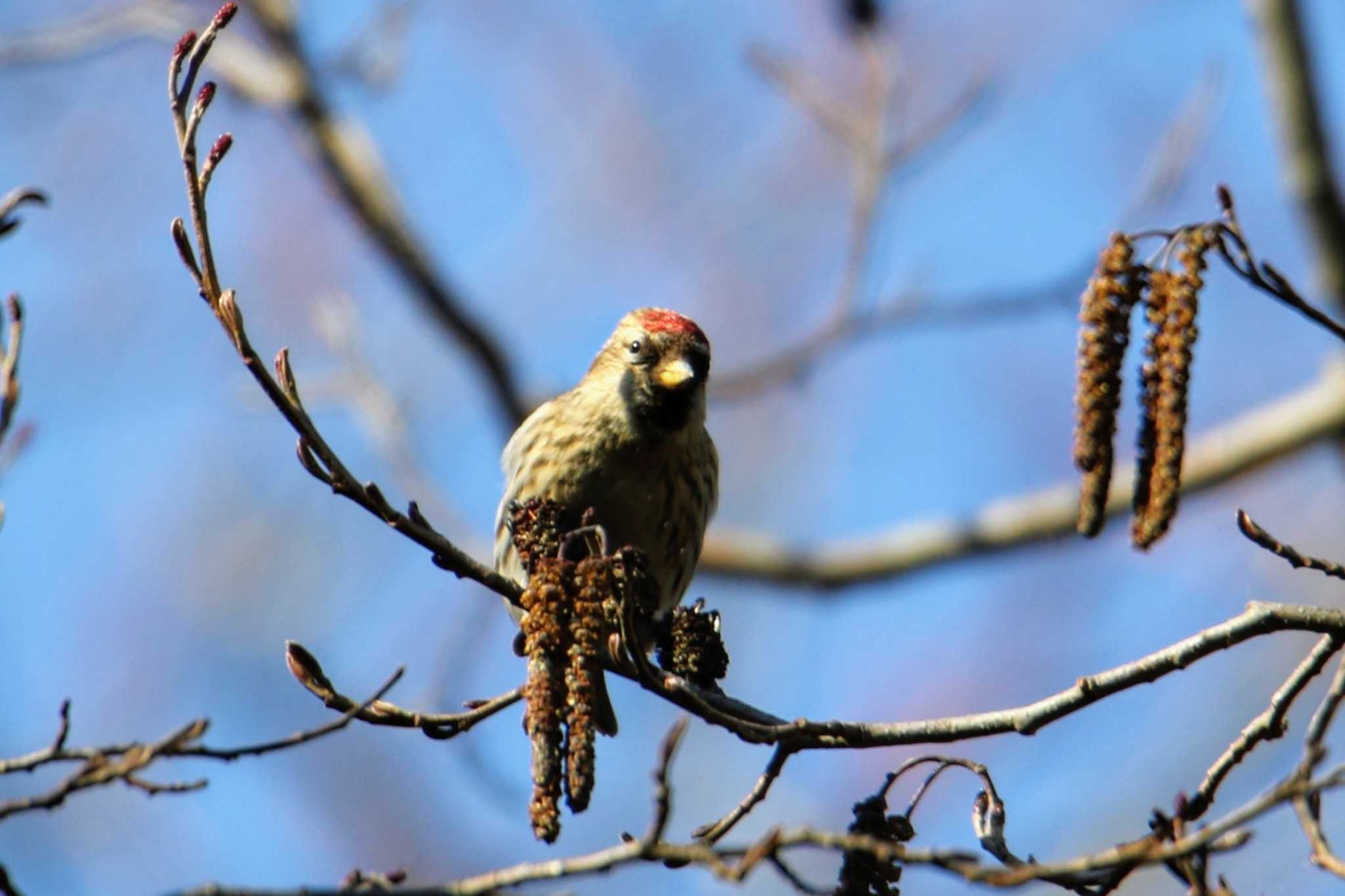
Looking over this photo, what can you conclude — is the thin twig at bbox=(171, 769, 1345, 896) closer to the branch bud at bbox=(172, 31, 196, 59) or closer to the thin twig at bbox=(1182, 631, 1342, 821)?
the thin twig at bbox=(1182, 631, 1342, 821)

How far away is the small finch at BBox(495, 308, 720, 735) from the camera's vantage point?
395 centimetres

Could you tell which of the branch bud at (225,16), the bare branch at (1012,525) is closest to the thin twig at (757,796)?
the branch bud at (225,16)

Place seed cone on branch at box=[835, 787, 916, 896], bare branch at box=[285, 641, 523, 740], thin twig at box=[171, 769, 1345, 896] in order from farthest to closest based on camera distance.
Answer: bare branch at box=[285, 641, 523, 740], seed cone on branch at box=[835, 787, 916, 896], thin twig at box=[171, 769, 1345, 896]

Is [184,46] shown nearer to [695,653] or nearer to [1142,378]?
[695,653]

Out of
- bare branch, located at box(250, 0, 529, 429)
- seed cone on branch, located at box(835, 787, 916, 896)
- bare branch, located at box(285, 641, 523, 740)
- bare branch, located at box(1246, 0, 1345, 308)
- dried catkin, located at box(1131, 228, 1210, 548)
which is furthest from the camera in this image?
bare branch, located at box(250, 0, 529, 429)

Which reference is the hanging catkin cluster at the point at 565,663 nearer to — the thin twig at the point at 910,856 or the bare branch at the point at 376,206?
the thin twig at the point at 910,856

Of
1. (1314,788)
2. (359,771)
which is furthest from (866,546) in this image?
(1314,788)

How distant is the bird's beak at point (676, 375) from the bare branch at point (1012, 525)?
2937mm

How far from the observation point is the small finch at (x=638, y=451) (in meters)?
3.95

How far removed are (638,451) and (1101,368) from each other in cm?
200

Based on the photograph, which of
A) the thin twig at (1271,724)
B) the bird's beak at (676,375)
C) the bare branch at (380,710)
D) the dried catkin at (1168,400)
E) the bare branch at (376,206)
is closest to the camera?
the dried catkin at (1168,400)

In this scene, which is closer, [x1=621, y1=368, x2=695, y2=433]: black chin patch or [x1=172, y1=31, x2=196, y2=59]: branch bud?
[x1=172, y1=31, x2=196, y2=59]: branch bud

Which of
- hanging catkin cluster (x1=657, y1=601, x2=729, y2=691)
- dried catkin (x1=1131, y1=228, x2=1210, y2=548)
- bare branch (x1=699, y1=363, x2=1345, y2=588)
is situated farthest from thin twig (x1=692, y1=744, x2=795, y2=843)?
bare branch (x1=699, y1=363, x2=1345, y2=588)

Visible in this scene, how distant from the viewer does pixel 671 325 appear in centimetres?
405
